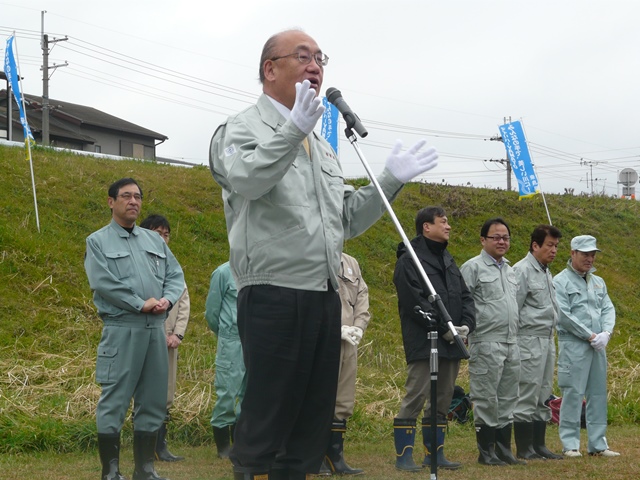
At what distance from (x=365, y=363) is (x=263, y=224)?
8.15 meters

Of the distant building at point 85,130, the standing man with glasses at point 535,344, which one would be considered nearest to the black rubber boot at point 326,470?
the standing man with glasses at point 535,344

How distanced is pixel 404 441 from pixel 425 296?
1137mm

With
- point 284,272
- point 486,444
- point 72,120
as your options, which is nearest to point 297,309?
point 284,272

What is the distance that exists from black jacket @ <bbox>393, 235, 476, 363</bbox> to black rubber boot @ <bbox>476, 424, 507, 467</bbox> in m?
0.78

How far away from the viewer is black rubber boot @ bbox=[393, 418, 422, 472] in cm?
631

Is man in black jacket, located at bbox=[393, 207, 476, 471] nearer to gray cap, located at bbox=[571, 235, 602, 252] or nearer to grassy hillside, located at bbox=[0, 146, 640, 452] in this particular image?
gray cap, located at bbox=[571, 235, 602, 252]

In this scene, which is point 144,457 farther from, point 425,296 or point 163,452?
point 425,296

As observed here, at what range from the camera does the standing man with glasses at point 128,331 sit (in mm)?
5168

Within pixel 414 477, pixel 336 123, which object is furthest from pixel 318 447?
pixel 336 123

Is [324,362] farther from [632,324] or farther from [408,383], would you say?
[632,324]

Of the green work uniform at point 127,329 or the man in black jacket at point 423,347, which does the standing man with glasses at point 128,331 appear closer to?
the green work uniform at point 127,329

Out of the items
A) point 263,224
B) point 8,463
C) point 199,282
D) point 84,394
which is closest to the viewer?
point 263,224

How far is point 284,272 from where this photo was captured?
2.93 m

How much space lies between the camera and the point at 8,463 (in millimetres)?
5855
